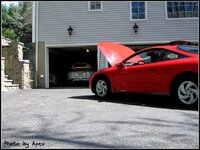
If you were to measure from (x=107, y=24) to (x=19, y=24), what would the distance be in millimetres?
9334

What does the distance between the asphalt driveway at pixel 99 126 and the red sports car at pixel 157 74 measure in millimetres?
424

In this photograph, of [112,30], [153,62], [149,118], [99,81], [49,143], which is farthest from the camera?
[112,30]

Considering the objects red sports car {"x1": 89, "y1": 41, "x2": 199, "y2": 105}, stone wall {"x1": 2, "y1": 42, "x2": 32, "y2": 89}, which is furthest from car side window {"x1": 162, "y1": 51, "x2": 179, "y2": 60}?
stone wall {"x1": 2, "y1": 42, "x2": 32, "y2": 89}

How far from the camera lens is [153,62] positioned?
25.3 ft

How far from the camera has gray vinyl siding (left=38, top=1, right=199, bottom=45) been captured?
16.2m

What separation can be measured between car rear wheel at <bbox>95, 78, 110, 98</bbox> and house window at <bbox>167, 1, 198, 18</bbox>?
8.56 metres

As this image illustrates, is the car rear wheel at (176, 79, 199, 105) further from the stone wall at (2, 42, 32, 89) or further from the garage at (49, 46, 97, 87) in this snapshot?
the garage at (49, 46, 97, 87)

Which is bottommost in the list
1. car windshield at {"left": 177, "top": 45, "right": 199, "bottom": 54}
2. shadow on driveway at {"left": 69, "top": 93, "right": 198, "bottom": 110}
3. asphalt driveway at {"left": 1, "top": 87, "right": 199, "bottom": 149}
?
asphalt driveway at {"left": 1, "top": 87, "right": 199, "bottom": 149}

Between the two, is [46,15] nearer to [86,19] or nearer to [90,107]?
[86,19]

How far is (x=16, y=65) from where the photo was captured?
14.5m

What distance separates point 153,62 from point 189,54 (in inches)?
35.3

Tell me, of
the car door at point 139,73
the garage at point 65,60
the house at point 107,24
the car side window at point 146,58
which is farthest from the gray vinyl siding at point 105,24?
the car door at point 139,73

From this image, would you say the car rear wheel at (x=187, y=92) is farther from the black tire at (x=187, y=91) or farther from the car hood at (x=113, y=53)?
the car hood at (x=113, y=53)

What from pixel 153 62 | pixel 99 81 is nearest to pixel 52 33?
pixel 99 81
